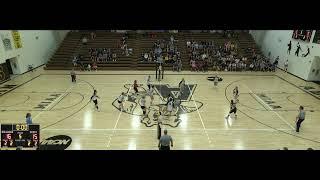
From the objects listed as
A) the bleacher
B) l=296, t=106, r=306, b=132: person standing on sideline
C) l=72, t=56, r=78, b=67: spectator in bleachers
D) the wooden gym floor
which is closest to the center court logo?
the wooden gym floor

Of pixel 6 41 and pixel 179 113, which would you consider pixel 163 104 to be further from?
pixel 6 41

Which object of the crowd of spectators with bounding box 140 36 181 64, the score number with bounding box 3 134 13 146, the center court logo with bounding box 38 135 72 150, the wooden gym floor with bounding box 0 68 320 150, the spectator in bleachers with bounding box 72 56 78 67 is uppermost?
the crowd of spectators with bounding box 140 36 181 64

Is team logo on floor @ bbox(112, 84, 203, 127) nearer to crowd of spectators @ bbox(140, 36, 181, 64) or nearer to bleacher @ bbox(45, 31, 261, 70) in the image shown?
bleacher @ bbox(45, 31, 261, 70)

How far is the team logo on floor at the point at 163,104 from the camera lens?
47.9 feet

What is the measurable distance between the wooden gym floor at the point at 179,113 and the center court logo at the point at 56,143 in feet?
1.04

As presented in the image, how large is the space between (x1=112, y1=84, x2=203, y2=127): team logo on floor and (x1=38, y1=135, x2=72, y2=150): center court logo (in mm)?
3749

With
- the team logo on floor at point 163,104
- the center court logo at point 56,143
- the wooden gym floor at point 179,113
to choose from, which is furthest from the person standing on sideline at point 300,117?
the center court logo at point 56,143

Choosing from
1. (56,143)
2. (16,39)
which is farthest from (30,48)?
(56,143)
